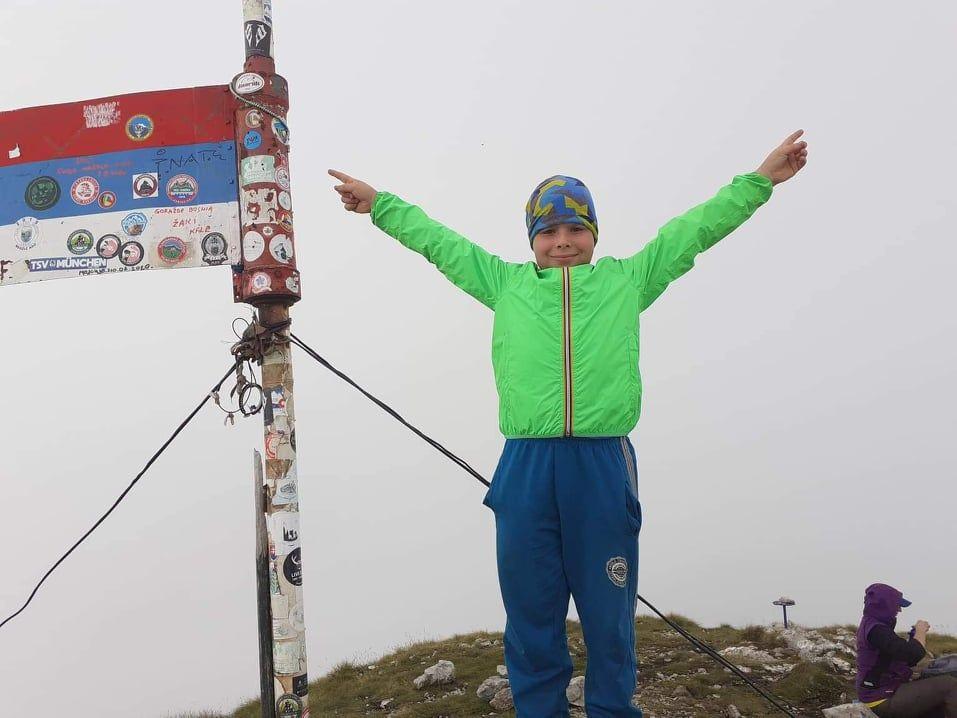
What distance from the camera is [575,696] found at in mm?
6137

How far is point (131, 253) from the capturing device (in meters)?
4.69

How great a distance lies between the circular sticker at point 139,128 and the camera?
4758mm

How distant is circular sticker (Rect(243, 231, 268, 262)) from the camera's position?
4.43 m

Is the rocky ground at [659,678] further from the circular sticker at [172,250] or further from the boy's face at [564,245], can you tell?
the circular sticker at [172,250]

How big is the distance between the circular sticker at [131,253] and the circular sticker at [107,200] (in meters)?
0.30

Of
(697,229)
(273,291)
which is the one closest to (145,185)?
(273,291)

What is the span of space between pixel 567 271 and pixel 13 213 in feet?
12.9

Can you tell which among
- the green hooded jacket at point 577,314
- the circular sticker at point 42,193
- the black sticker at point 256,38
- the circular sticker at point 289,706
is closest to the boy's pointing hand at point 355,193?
the green hooded jacket at point 577,314

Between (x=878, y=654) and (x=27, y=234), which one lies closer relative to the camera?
(x=27, y=234)

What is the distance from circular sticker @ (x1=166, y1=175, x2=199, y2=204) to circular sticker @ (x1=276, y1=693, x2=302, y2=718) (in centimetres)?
313

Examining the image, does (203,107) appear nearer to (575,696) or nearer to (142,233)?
(142,233)

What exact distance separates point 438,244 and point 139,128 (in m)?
2.48

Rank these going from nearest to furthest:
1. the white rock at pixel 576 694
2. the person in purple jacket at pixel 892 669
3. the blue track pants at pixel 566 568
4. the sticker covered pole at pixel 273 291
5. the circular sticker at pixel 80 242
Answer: the blue track pants at pixel 566 568 → the sticker covered pole at pixel 273 291 → the circular sticker at pixel 80 242 → the person in purple jacket at pixel 892 669 → the white rock at pixel 576 694

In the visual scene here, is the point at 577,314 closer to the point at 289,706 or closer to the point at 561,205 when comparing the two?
the point at 561,205
